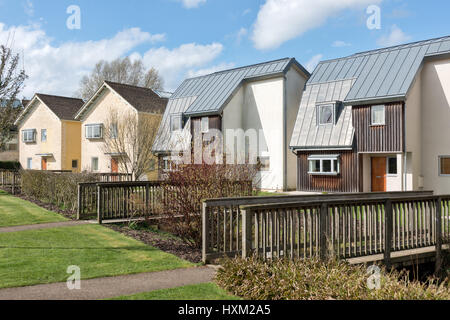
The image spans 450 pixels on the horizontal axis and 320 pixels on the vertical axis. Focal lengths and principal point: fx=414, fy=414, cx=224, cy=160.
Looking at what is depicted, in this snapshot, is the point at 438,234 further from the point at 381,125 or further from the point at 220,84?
the point at 220,84

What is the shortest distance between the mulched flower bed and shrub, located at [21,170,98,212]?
393cm

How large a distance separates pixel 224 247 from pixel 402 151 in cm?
A: 1503

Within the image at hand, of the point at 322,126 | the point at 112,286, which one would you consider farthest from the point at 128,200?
the point at 322,126

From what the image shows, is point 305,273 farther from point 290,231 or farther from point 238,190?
point 238,190

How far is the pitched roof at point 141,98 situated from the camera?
31.2 meters

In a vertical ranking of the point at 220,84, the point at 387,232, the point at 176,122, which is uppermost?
the point at 220,84

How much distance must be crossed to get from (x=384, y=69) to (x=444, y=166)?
572 centimetres

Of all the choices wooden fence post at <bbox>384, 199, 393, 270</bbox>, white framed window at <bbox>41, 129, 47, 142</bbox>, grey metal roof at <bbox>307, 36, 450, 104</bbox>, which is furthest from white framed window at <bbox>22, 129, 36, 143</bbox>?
wooden fence post at <bbox>384, 199, 393, 270</bbox>

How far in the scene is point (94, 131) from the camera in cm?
3497

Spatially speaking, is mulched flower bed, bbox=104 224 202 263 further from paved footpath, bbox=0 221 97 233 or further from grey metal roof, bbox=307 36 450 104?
grey metal roof, bbox=307 36 450 104

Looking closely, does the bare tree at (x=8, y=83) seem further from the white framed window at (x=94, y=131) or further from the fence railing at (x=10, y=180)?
the white framed window at (x=94, y=131)

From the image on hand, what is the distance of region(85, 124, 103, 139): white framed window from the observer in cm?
3428

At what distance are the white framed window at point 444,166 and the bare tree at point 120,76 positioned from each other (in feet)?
116

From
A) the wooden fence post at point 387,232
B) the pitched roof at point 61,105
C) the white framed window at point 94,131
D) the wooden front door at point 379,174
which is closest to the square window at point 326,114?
the wooden front door at point 379,174
